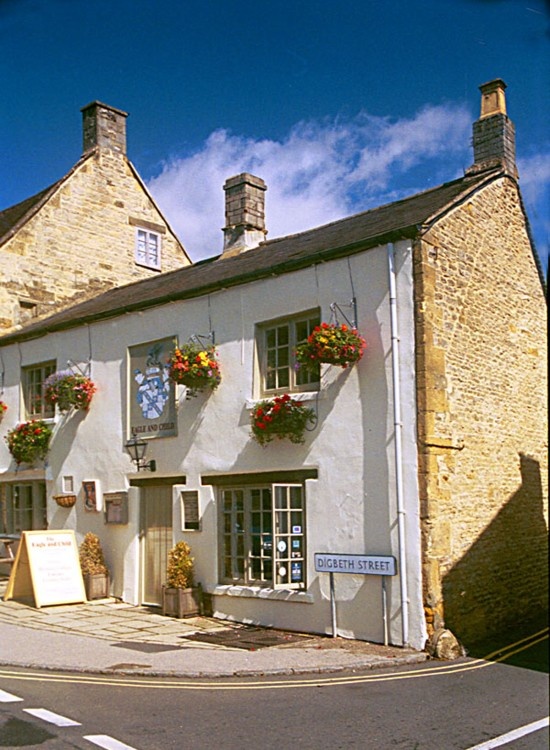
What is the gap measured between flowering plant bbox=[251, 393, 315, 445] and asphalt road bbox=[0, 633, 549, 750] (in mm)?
3362

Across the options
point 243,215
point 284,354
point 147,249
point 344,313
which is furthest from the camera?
point 147,249

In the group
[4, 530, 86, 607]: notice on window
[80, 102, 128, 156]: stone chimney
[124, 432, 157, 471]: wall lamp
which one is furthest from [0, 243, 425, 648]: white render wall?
[80, 102, 128, 156]: stone chimney

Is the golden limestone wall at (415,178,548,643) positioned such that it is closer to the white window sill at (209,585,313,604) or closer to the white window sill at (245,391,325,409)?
the white window sill at (245,391,325,409)

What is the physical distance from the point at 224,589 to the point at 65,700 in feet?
15.4

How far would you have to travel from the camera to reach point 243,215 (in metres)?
15.5

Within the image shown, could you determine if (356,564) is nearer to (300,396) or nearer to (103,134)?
(300,396)

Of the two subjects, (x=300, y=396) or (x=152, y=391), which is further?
(x=152, y=391)

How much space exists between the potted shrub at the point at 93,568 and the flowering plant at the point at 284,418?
434 cm

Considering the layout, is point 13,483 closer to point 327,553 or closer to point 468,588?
point 327,553

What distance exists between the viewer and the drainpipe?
9422 millimetres

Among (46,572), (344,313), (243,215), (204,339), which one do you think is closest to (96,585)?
(46,572)

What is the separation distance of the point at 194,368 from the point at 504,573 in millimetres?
5008

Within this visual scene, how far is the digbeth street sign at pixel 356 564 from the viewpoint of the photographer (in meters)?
9.52

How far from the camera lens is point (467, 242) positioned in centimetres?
1081
